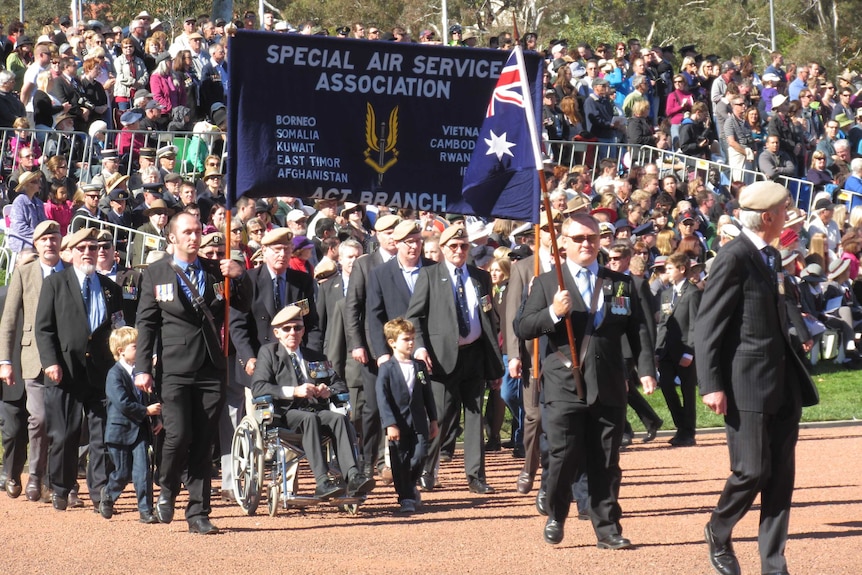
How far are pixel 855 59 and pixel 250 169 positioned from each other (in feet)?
151

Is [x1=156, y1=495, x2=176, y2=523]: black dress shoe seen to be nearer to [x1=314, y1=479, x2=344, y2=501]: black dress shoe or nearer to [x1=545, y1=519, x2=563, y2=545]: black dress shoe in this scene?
[x1=314, y1=479, x2=344, y2=501]: black dress shoe

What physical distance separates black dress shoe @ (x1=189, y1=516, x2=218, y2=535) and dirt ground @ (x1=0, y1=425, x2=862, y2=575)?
0.10 metres

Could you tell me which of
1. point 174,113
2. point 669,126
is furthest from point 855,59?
point 174,113

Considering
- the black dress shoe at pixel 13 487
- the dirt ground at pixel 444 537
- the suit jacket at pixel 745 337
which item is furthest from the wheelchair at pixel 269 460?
the suit jacket at pixel 745 337

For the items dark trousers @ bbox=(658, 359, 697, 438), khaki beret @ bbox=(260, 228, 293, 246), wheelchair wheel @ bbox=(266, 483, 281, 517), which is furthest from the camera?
dark trousers @ bbox=(658, 359, 697, 438)

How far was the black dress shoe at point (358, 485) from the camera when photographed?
9.70 metres

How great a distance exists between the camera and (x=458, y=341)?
34.8 ft

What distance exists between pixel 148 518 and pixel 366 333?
2.44 metres

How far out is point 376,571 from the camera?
7.77 m

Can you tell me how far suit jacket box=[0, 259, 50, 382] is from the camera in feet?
34.4

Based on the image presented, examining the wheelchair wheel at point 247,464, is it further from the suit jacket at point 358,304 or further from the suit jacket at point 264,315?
the suit jacket at point 358,304

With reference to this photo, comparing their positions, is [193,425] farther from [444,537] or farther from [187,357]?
[444,537]

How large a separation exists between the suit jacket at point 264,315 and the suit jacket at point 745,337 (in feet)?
14.0

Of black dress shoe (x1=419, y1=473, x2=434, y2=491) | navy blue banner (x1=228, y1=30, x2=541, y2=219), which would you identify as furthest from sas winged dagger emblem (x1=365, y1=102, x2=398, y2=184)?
black dress shoe (x1=419, y1=473, x2=434, y2=491)
